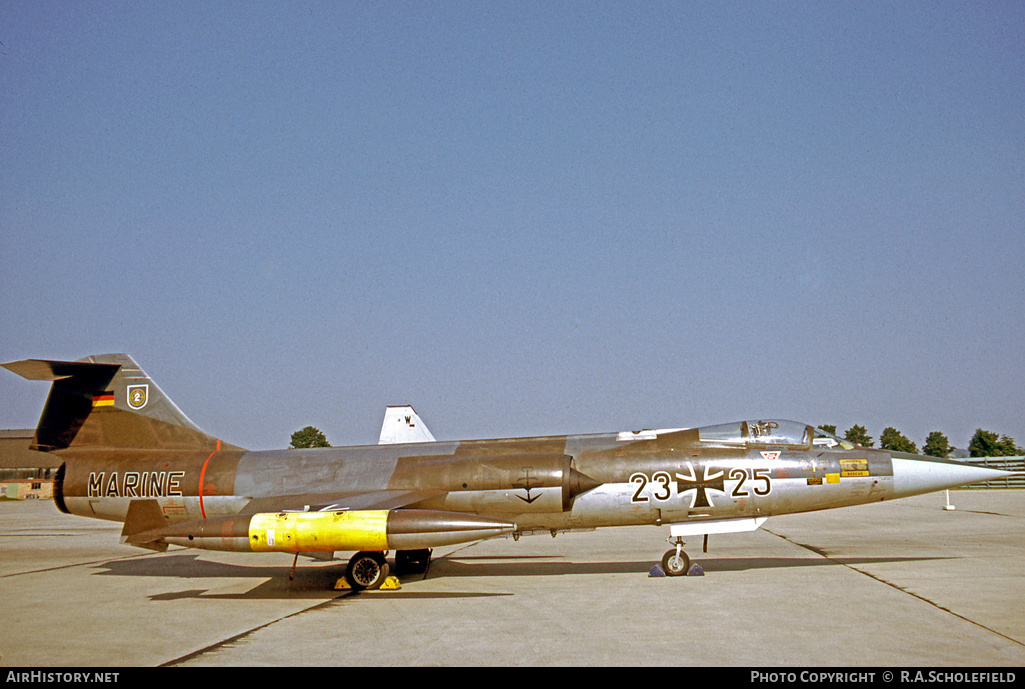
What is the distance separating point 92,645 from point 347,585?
4734 millimetres

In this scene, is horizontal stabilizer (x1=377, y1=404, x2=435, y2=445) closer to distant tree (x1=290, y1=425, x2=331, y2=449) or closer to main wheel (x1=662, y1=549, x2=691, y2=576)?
main wheel (x1=662, y1=549, x2=691, y2=576)


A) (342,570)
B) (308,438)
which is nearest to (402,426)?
(342,570)

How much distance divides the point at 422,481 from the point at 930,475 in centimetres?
872

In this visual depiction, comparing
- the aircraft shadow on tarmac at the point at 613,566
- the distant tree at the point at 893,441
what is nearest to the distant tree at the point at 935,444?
the distant tree at the point at 893,441

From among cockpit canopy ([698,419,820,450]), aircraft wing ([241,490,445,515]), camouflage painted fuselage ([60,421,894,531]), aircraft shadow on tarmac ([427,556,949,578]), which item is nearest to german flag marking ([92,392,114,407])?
camouflage painted fuselage ([60,421,894,531])

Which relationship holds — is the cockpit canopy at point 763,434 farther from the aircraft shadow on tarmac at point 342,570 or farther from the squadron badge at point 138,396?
the squadron badge at point 138,396

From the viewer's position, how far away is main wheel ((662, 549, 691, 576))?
13125mm

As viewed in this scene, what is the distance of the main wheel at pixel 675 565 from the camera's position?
13125 mm

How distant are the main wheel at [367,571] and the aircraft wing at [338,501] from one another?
2.90 ft

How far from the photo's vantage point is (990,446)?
81.3 m

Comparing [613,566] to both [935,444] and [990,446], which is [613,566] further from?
[935,444]

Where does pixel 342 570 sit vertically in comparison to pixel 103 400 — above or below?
below

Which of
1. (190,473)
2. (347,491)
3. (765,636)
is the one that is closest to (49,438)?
(190,473)

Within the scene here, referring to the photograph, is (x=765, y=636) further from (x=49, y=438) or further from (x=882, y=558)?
(x=49, y=438)
